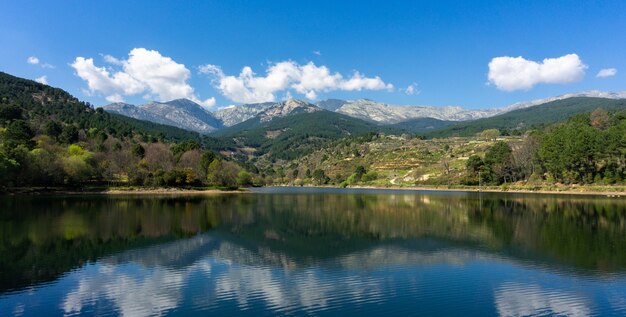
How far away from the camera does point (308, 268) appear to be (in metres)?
22.7

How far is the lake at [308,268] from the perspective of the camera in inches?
630

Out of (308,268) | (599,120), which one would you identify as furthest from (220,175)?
(599,120)

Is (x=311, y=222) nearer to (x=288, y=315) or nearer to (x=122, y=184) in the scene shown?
(x=288, y=315)

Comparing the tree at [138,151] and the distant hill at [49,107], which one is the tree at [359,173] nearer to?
the tree at [138,151]

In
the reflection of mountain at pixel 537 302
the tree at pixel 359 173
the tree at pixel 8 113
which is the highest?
the tree at pixel 8 113

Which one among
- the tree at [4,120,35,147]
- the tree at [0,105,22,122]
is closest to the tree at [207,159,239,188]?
the tree at [4,120,35,147]

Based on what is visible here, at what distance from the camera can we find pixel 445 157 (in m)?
169

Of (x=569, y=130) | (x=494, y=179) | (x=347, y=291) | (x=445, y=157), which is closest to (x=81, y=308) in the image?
(x=347, y=291)

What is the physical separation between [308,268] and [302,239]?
1067cm

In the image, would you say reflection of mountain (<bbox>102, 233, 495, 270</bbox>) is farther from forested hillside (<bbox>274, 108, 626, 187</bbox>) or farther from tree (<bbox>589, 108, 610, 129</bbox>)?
tree (<bbox>589, 108, 610, 129</bbox>)

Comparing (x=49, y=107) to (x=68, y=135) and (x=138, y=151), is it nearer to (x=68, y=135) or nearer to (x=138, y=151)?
(x=68, y=135)

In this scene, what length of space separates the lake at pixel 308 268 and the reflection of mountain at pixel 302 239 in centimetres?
14

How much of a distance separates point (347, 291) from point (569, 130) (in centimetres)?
10947

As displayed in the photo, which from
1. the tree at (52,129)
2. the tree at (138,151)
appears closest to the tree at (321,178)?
the tree at (138,151)
